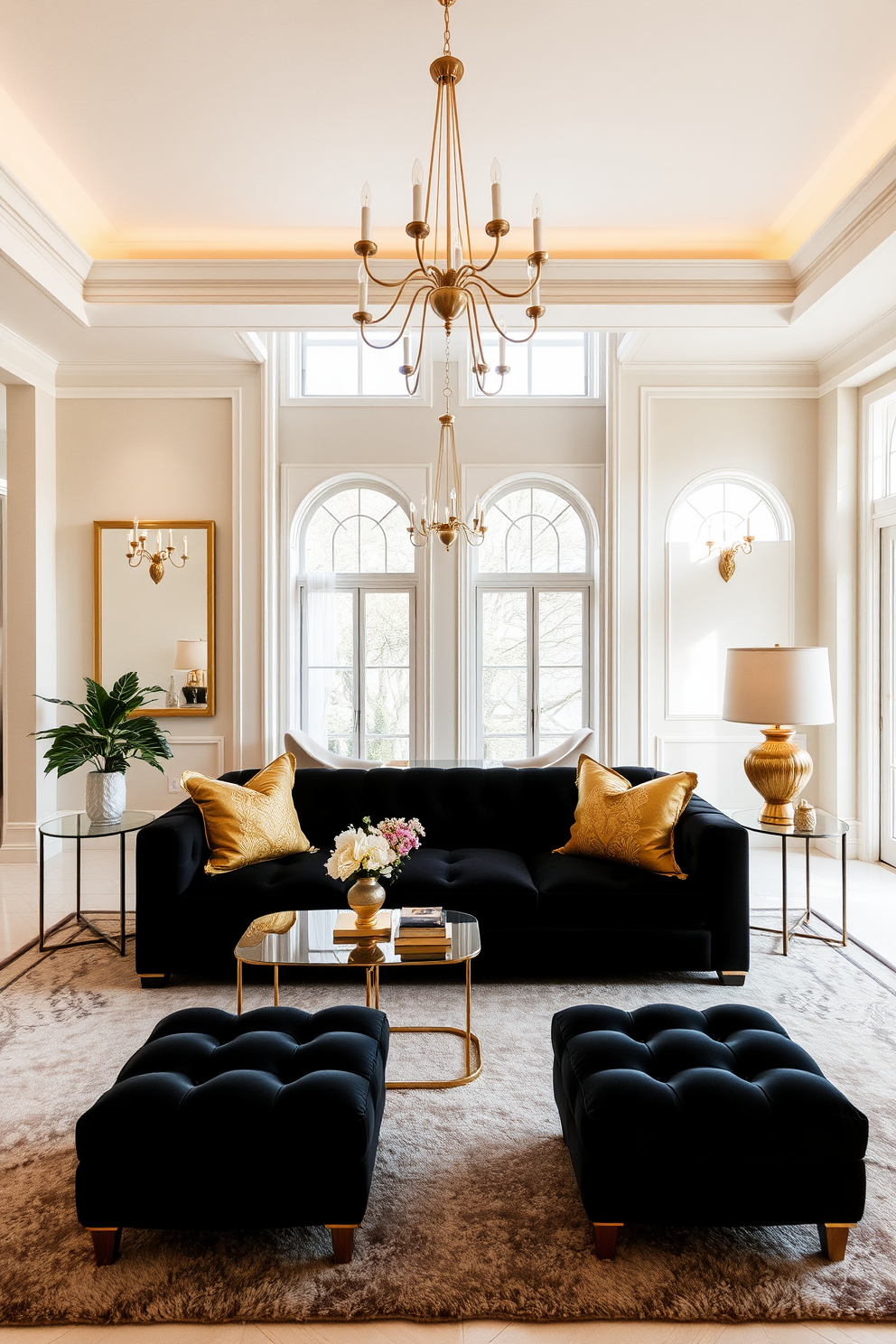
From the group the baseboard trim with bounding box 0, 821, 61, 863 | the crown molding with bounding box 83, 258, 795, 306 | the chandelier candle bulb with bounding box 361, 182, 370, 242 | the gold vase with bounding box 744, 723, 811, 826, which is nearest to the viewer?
the chandelier candle bulb with bounding box 361, 182, 370, 242

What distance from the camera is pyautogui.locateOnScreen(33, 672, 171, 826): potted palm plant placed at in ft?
12.8

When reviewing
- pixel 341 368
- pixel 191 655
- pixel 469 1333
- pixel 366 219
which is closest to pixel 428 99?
pixel 366 219

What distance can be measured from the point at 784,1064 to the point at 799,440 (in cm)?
473

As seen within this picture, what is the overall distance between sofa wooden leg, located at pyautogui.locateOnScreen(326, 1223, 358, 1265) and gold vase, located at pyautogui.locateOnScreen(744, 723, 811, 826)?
8.77ft

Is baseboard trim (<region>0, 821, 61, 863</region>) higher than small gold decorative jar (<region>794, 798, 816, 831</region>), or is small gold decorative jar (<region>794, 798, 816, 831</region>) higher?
small gold decorative jar (<region>794, 798, 816, 831</region>)

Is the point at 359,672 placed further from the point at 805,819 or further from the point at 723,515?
the point at 805,819

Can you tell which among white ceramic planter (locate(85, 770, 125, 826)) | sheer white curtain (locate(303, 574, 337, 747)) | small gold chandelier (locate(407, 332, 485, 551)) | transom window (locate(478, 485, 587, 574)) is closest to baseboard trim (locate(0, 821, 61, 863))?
white ceramic planter (locate(85, 770, 125, 826))

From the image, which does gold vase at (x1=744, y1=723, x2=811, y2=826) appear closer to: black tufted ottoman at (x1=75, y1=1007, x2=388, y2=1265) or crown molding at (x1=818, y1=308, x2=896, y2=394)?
crown molding at (x1=818, y1=308, x2=896, y2=394)

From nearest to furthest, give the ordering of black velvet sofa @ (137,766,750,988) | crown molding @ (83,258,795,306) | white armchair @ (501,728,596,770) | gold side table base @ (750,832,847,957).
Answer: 1. black velvet sofa @ (137,766,750,988)
2. gold side table base @ (750,832,847,957)
3. crown molding @ (83,258,795,306)
4. white armchair @ (501,728,596,770)

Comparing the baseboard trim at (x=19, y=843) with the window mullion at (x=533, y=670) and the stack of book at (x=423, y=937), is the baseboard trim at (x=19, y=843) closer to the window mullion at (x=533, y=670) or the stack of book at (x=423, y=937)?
the window mullion at (x=533, y=670)

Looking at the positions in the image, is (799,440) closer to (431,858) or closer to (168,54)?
(431,858)

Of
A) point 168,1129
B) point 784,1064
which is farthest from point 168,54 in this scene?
point 784,1064

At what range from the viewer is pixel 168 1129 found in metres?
1.73

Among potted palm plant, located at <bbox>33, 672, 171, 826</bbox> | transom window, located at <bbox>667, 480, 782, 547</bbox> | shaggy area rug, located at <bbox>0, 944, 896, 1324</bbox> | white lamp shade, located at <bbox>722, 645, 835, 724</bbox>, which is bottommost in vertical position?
shaggy area rug, located at <bbox>0, 944, 896, 1324</bbox>
